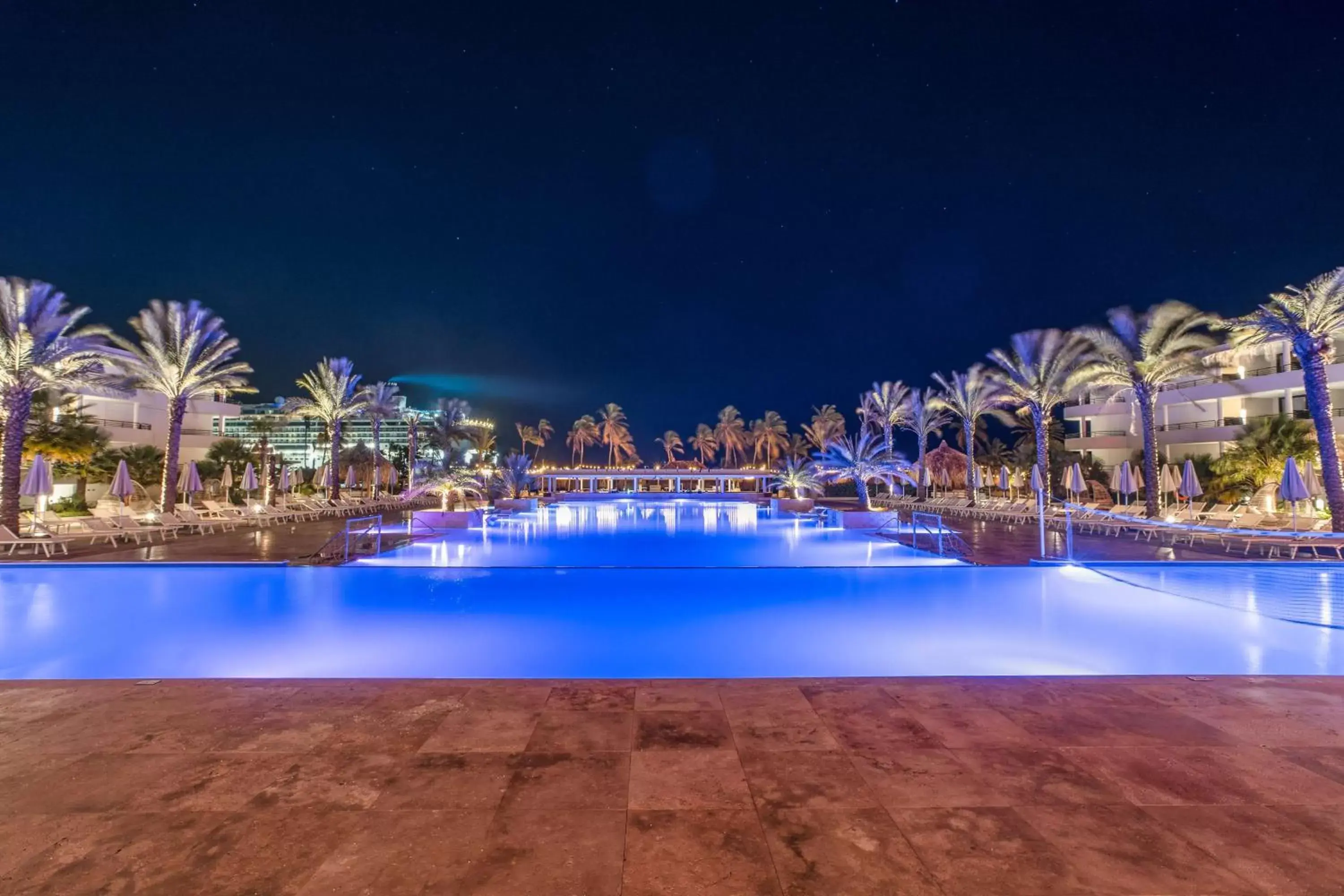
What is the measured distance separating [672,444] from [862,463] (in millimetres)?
64985

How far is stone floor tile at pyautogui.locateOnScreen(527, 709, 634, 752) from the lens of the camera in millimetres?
3238

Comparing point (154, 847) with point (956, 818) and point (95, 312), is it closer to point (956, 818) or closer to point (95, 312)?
point (956, 818)

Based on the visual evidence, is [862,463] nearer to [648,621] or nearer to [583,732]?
[648,621]

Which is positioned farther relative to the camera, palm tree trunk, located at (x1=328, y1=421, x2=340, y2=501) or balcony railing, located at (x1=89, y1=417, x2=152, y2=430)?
balcony railing, located at (x1=89, y1=417, x2=152, y2=430)

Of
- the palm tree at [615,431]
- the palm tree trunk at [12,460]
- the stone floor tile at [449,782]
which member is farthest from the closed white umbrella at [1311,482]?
the palm tree at [615,431]

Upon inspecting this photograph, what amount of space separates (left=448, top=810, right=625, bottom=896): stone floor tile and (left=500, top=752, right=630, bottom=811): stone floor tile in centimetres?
7

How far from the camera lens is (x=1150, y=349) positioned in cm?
1927

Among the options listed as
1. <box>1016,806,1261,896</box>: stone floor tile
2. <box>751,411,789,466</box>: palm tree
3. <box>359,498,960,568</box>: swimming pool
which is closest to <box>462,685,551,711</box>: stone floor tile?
<box>1016,806,1261,896</box>: stone floor tile

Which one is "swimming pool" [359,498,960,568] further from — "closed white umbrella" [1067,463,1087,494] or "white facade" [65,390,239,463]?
"white facade" [65,390,239,463]

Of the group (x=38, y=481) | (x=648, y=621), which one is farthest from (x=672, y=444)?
(x=648, y=621)

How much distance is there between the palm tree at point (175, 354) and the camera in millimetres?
19344

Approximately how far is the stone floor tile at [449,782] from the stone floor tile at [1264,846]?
270 centimetres

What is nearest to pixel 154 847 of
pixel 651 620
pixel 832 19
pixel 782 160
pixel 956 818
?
pixel 956 818

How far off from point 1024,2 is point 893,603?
73.7 feet
